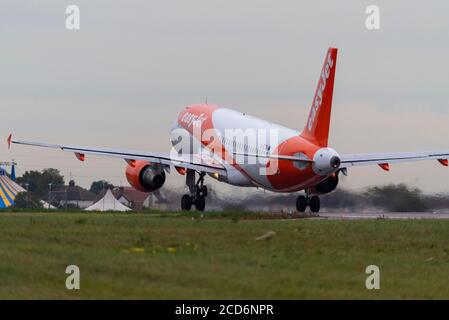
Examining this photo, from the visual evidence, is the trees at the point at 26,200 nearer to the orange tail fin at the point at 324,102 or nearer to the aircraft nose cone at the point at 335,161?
the orange tail fin at the point at 324,102

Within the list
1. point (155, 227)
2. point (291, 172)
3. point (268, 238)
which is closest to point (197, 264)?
point (268, 238)

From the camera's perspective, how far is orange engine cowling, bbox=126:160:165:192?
2403 inches

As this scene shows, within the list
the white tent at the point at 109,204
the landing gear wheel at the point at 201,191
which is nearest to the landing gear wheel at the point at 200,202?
the landing gear wheel at the point at 201,191

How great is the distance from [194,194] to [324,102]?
9.95 meters

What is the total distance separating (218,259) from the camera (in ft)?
99.0

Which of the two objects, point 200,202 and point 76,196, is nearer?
point 200,202

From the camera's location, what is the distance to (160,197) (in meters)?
65.4

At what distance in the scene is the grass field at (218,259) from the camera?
84.2ft

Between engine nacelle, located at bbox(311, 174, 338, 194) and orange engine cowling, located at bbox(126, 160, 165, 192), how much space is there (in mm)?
7954

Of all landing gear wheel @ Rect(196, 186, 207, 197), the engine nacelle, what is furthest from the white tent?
the engine nacelle

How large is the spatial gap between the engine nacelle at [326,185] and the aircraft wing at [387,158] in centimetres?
104

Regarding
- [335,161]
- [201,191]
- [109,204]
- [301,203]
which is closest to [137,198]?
[109,204]

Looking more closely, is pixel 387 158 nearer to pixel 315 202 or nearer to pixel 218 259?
pixel 315 202
